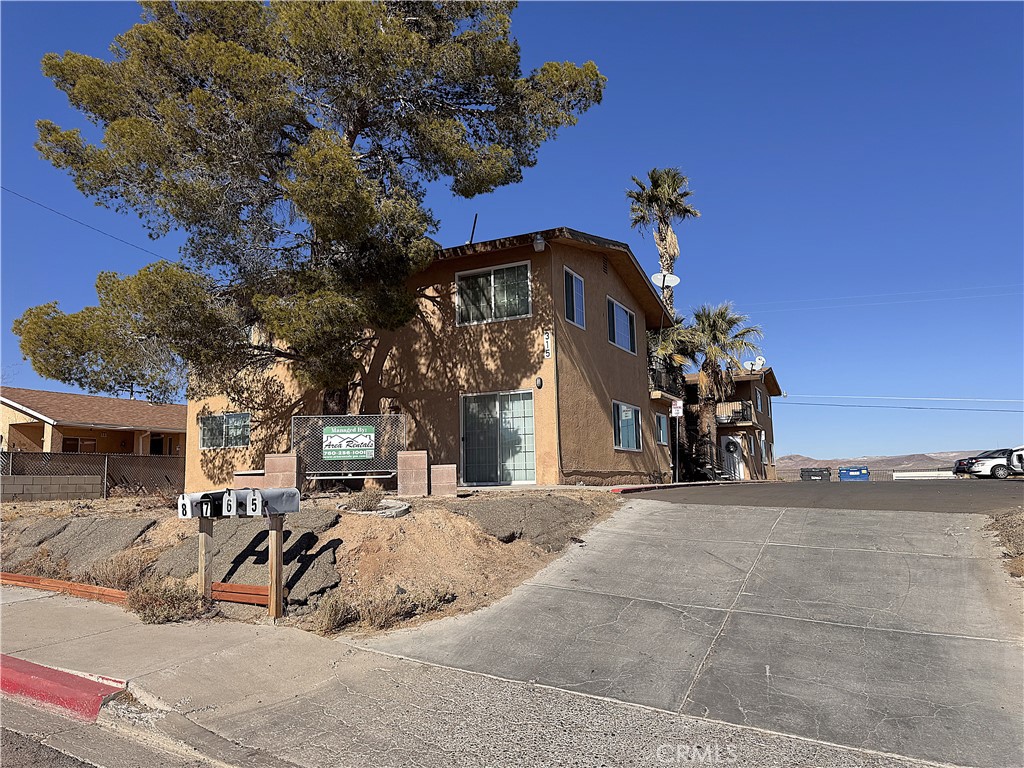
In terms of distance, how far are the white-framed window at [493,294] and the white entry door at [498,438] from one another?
1.83m

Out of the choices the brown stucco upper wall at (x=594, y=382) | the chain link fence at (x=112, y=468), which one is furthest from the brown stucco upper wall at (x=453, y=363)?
the chain link fence at (x=112, y=468)

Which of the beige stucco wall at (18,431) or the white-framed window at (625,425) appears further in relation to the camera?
the beige stucco wall at (18,431)

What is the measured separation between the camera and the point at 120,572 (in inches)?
364

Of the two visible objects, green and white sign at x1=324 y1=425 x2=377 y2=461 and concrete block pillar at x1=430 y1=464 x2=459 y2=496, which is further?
green and white sign at x1=324 y1=425 x2=377 y2=461

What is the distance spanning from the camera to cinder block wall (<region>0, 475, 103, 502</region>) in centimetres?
1953

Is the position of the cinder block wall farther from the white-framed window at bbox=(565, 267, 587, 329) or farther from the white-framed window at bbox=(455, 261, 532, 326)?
the white-framed window at bbox=(565, 267, 587, 329)

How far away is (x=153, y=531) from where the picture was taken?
1077 centimetres

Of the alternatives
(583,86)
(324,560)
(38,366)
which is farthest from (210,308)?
(583,86)

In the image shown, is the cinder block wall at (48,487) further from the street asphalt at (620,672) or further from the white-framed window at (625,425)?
the white-framed window at (625,425)

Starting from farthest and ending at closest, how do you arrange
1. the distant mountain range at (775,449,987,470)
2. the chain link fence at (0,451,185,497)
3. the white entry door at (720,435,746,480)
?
the distant mountain range at (775,449,987,470) < the white entry door at (720,435,746,480) < the chain link fence at (0,451,185,497)

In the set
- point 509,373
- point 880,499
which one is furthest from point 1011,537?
point 509,373

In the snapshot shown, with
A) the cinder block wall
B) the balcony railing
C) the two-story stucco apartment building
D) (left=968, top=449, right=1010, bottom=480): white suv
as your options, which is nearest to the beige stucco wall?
the cinder block wall

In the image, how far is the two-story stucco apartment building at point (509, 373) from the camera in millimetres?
15219

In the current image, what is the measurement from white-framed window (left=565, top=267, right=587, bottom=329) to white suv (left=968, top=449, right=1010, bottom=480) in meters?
23.3
